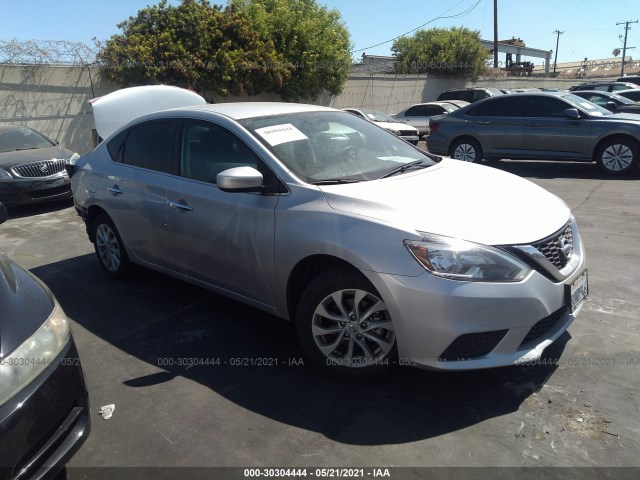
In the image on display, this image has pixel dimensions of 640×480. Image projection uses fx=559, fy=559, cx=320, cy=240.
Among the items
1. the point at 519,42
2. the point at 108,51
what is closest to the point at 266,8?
the point at 108,51

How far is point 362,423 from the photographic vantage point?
3033 millimetres

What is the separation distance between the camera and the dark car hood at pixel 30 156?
9.09m

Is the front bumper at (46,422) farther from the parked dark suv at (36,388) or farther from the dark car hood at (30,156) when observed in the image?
the dark car hood at (30,156)

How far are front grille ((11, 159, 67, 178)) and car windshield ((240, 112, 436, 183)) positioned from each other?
646 cm

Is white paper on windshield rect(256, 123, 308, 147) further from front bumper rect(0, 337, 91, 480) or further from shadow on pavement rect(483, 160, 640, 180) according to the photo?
shadow on pavement rect(483, 160, 640, 180)

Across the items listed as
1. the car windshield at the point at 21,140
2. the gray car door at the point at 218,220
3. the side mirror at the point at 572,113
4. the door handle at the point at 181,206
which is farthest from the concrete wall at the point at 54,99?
the door handle at the point at 181,206

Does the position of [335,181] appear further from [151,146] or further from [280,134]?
[151,146]

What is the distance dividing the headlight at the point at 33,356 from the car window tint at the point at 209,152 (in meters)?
1.70

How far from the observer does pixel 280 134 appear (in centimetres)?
396

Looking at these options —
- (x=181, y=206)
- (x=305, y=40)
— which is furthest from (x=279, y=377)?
(x=305, y=40)

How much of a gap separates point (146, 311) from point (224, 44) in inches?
498

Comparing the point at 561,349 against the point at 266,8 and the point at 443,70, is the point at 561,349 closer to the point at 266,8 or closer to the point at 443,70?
the point at 266,8

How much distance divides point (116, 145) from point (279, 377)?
9.51ft

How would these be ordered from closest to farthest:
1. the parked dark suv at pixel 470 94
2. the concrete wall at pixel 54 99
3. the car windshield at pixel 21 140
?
the car windshield at pixel 21 140
the concrete wall at pixel 54 99
the parked dark suv at pixel 470 94
